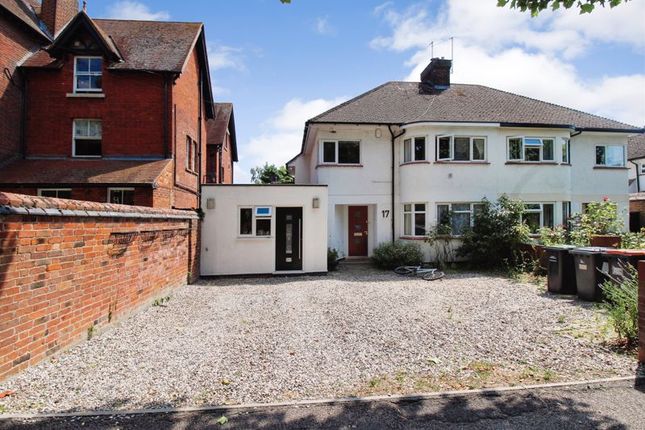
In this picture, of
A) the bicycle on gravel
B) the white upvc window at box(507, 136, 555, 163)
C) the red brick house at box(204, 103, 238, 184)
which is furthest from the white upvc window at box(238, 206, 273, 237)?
the white upvc window at box(507, 136, 555, 163)

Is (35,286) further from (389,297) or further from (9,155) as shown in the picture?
(9,155)

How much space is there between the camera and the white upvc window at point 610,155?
1688 centimetres

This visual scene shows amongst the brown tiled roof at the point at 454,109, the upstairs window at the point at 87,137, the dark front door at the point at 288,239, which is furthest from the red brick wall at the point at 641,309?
the upstairs window at the point at 87,137

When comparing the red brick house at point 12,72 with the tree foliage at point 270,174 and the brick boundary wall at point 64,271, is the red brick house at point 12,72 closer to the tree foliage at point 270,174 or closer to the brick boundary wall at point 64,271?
the brick boundary wall at point 64,271

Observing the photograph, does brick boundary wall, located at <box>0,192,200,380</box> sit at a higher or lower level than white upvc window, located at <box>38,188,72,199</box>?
lower

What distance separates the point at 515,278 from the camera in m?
11.7

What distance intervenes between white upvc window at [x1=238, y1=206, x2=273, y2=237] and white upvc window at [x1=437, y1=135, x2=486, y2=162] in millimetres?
7180

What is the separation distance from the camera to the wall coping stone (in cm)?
414

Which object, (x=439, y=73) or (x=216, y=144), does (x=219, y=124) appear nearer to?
(x=216, y=144)

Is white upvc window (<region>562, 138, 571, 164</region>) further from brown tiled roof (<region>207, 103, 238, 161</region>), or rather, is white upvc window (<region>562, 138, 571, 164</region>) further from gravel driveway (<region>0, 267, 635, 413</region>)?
brown tiled roof (<region>207, 103, 238, 161</region>)

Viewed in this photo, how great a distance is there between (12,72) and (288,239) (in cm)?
1104

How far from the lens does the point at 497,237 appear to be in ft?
43.4

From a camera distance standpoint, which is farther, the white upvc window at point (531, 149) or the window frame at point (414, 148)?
the white upvc window at point (531, 149)

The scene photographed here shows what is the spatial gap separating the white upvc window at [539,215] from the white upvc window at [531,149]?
6.09 feet
